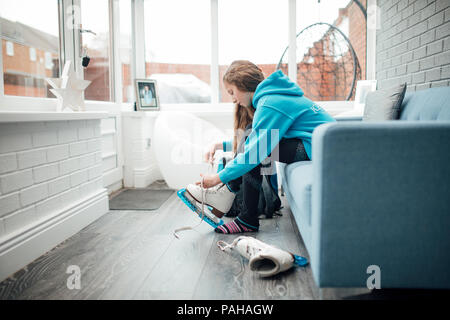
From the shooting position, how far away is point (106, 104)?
2949 millimetres

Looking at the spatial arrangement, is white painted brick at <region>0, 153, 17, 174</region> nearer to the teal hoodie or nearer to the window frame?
the window frame

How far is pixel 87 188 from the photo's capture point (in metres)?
2.14

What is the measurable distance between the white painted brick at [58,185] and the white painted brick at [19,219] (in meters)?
0.16

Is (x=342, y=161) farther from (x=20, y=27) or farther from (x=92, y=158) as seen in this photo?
(x=20, y=27)

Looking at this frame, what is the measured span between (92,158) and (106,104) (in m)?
0.89

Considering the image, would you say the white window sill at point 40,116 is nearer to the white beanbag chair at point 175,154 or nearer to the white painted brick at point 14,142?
the white painted brick at point 14,142

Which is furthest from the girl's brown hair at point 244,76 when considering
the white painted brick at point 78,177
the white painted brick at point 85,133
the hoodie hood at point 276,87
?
the white painted brick at point 78,177

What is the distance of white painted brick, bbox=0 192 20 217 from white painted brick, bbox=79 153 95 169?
1.93ft

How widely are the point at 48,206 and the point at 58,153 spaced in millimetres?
286

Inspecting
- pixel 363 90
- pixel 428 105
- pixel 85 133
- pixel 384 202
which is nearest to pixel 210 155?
pixel 85 133

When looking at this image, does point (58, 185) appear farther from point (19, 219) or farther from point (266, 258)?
point (266, 258)

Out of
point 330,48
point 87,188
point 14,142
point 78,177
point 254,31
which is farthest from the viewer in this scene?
point 254,31

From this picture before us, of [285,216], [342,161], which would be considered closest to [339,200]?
[342,161]
